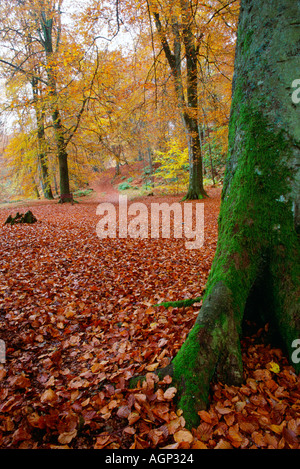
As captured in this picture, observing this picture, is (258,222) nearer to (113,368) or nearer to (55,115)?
(113,368)

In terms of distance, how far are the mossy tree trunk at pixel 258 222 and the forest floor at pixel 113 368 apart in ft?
0.57

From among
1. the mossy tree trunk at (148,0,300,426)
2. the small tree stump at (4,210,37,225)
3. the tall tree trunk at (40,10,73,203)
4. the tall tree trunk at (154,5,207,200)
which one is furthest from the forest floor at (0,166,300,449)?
the tall tree trunk at (40,10,73,203)

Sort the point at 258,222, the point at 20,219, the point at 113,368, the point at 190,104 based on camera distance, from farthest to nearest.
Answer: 1. the point at 190,104
2. the point at 20,219
3. the point at 113,368
4. the point at 258,222

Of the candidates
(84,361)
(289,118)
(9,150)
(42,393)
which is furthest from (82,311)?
(9,150)

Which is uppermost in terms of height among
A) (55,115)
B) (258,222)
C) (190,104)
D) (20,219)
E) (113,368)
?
(55,115)

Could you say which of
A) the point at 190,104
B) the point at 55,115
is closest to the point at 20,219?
the point at 55,115

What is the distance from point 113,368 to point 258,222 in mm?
1872

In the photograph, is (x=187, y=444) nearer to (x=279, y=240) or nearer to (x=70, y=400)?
(x=70, y=400)

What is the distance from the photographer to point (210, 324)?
74.0 inches

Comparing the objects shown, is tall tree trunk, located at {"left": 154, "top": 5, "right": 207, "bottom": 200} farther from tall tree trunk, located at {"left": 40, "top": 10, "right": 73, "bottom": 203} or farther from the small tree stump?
the small tree stump

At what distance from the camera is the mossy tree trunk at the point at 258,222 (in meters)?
1.83

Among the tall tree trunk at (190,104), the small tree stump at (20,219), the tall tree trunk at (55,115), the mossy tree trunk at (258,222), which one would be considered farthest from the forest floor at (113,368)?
the tall tree trunk at (55,115)

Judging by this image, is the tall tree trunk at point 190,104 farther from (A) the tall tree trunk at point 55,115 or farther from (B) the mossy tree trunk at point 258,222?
(B) the mossy tree trunk at point 258,222

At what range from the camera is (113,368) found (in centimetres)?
216
